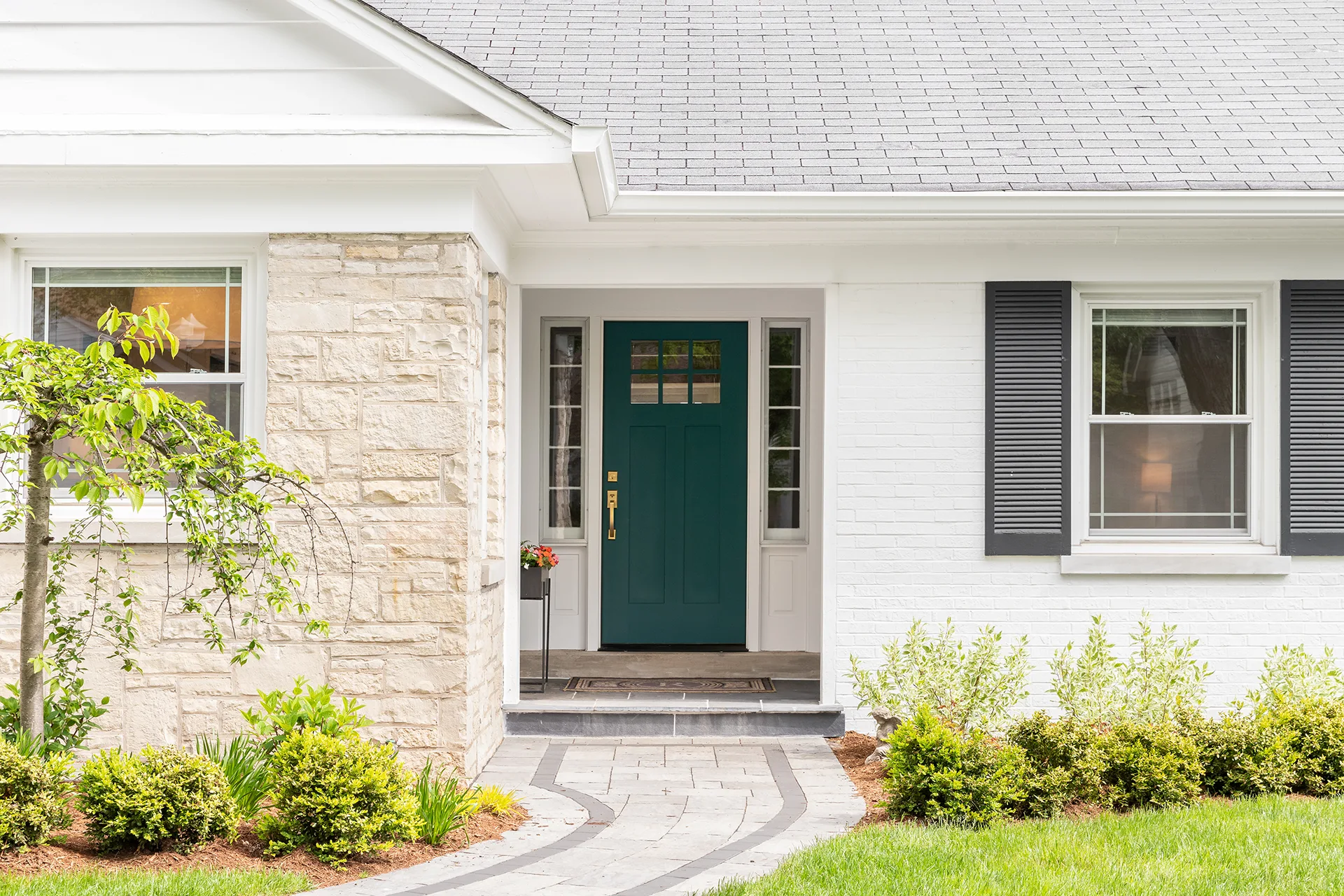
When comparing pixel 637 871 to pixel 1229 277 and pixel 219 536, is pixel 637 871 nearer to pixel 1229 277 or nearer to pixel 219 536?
pixel 219 536

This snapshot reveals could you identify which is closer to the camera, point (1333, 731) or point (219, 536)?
point (219, 536)

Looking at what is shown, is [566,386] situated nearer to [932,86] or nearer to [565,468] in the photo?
[565,468]

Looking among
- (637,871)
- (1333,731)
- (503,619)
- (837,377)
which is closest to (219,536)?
(637,871)

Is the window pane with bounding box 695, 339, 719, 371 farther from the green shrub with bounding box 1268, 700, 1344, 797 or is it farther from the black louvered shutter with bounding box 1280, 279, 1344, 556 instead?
the green shrub with bounding box 1268, 700, 1344, 797

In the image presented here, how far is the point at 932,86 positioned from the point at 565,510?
13.0 feet

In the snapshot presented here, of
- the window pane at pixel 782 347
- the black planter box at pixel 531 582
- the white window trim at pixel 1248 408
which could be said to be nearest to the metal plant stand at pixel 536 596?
the black planter box at pixel 531 582

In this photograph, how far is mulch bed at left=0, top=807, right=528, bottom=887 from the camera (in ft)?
13.3

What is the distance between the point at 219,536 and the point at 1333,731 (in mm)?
4894

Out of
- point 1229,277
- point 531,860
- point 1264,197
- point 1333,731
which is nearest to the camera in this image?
point 531,860

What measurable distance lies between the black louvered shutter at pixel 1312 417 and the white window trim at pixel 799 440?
123 inches

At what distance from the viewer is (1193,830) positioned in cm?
454

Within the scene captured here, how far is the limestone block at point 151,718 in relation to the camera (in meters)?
5.56

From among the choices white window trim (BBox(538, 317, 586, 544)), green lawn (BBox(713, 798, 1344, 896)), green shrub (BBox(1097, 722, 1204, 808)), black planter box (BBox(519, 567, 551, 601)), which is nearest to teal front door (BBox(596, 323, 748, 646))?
white window trim (BBox(538, 317, 586, 544))

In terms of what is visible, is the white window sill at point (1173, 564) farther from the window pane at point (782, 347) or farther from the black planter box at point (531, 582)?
the black planter box at point (531, 582)
